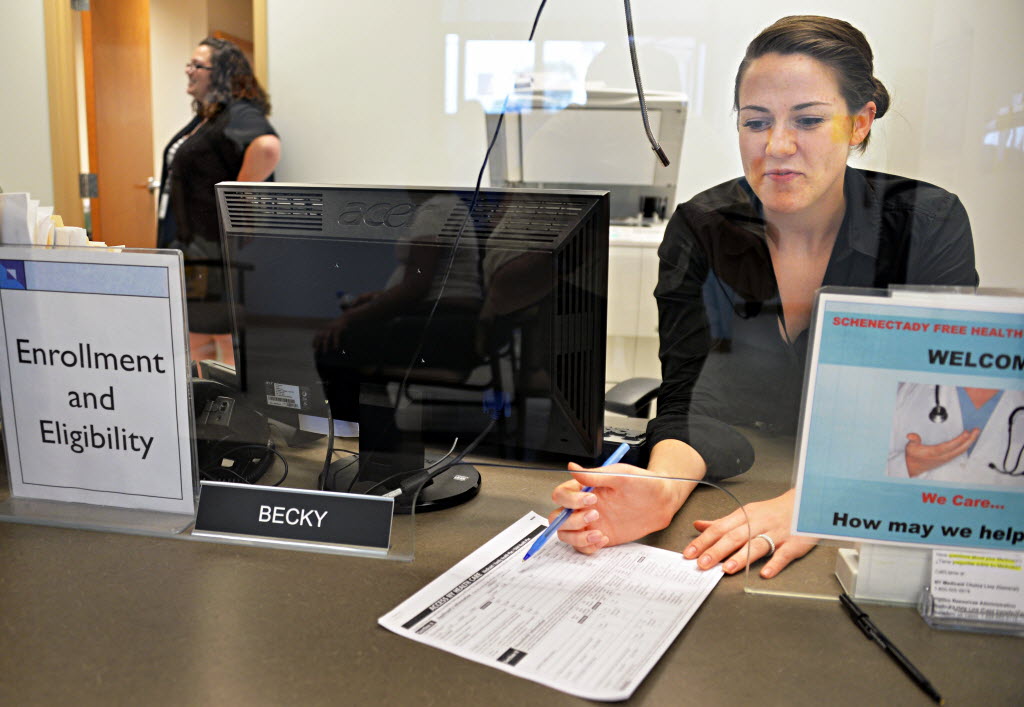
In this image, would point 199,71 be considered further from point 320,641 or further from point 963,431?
point 963,431

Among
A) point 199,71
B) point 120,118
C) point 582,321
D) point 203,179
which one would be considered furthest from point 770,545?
point 120,118

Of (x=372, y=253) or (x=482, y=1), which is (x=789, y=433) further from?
(x=482, y=1)

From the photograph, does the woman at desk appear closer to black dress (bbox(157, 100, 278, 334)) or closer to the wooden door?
black dress (bbox(157, 100, 278, 334))

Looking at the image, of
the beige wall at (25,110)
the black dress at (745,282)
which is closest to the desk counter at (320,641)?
the black dress at (745,282)

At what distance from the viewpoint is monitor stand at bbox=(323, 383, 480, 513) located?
3.48 feet

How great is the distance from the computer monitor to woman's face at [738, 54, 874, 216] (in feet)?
1.03

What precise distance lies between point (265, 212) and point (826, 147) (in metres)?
0.80

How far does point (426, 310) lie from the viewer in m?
1.03

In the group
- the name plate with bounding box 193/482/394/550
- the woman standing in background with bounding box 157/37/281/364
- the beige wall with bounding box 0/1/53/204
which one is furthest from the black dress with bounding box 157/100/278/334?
the name plate with bounding box 193/482/394/550

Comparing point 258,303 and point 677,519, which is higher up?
point 258,303

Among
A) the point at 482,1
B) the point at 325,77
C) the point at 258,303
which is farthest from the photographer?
the point at 325,77

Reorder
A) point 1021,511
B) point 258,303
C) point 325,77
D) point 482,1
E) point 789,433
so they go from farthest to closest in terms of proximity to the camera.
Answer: point 325,77, point 482,1, point 258,303, point 789,433, point 1021,511

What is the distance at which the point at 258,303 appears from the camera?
108 cm

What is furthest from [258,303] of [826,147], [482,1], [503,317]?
[826,147]
